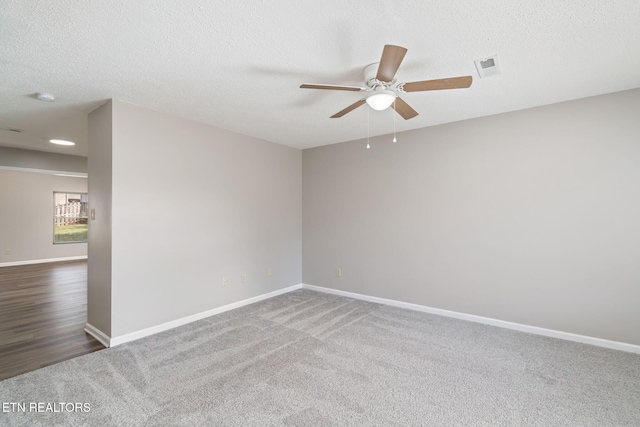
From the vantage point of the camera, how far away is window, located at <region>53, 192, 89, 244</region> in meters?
7.61

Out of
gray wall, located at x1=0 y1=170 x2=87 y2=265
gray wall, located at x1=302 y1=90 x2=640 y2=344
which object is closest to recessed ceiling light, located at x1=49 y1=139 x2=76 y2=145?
gray wall, located at x1=0 y1=170 x2=87 y2=265

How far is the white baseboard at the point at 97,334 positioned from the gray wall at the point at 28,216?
18.6 ft

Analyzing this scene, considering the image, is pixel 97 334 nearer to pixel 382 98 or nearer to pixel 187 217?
pixel 187 217

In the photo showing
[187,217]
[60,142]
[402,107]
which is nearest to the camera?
[402,107]

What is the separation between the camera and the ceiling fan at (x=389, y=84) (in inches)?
69.4

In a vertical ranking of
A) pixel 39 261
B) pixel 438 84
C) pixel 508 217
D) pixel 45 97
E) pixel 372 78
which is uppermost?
pixel 45 97

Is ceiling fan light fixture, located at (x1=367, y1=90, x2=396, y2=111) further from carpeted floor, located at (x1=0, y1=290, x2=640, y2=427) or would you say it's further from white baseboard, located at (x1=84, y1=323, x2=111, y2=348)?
white baseboard, located at (x1=84, y1=323, x2=111, y2=348)

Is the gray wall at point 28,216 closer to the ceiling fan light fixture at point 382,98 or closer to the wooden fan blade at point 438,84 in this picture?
Answer: the ceiling fan light fixture at point 382,98

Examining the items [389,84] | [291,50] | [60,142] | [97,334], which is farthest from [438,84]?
[60,142]

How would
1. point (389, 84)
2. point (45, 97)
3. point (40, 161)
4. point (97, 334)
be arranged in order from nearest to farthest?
point (389, 84) < point (45, 97) < point (97, 334) < point (40, 161)

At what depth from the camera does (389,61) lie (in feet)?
5.78

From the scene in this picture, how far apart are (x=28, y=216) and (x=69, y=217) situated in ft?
3.38

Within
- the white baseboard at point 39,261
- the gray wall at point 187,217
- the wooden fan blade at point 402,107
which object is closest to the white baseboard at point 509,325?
the gray wall at point 187,217

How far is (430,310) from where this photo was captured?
383 centimetres
